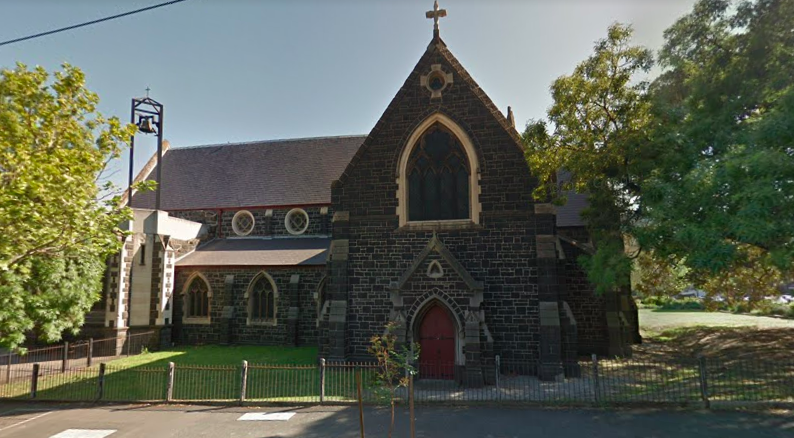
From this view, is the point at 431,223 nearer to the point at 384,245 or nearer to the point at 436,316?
the point at 384,245

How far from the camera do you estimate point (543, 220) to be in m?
14.2

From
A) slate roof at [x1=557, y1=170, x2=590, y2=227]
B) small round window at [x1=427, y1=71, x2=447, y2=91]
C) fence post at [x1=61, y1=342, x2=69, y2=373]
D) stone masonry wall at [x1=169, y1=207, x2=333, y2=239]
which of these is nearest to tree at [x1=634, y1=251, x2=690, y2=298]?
slate roof at [x1=557, y1=170, x2=590, y2=227]

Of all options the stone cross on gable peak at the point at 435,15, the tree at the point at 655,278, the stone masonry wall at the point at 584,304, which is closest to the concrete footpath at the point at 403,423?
the stone masonry wall at the point at 584,304

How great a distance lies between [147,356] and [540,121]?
18228 mm

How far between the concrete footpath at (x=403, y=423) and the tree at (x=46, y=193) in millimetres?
2737

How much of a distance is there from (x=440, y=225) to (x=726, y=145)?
7.98m

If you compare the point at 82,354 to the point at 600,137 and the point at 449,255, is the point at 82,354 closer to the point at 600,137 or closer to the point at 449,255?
the point at 449,255

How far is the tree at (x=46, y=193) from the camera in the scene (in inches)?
371

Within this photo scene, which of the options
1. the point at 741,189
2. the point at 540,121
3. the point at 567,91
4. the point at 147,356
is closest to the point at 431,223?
the point at 540,121

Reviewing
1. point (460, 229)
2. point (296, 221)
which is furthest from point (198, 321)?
point (460, 229)

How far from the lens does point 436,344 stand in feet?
46.5

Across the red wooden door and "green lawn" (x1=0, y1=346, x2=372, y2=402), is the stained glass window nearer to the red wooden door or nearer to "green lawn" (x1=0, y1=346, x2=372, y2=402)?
"green lawn" (x1=0, y1=346, x2=372, y2=402)

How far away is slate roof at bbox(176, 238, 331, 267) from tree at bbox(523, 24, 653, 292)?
11.2m

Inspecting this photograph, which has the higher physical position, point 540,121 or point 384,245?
point 540,121
